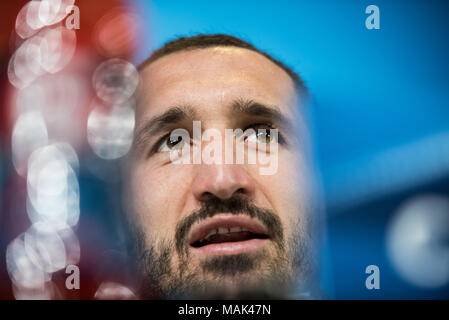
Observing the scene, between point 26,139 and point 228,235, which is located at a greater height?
point 26,139

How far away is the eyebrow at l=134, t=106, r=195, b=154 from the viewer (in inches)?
36.5

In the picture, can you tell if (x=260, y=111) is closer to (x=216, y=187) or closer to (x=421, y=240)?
(x=216, y=187)

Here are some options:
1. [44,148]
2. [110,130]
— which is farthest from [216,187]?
[44,148]

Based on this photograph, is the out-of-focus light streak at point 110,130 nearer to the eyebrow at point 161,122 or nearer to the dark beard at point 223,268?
Answer: the eyebrow at point 161,122

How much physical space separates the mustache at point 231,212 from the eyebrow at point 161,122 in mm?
215

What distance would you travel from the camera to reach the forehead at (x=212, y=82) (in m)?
0.93

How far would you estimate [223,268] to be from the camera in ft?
2.76

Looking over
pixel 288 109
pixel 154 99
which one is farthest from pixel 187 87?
pixel 288 109

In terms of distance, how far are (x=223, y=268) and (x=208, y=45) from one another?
21.4 inches

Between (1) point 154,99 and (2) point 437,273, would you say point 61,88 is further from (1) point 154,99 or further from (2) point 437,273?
(2) point 437,273

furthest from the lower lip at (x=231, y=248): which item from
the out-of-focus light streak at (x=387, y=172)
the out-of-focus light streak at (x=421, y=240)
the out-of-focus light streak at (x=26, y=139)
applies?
the out-of-focus light streak at (x=26, y=139)

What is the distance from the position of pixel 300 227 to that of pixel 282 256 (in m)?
0.09

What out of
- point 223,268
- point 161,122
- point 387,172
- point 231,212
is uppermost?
point 161,122
